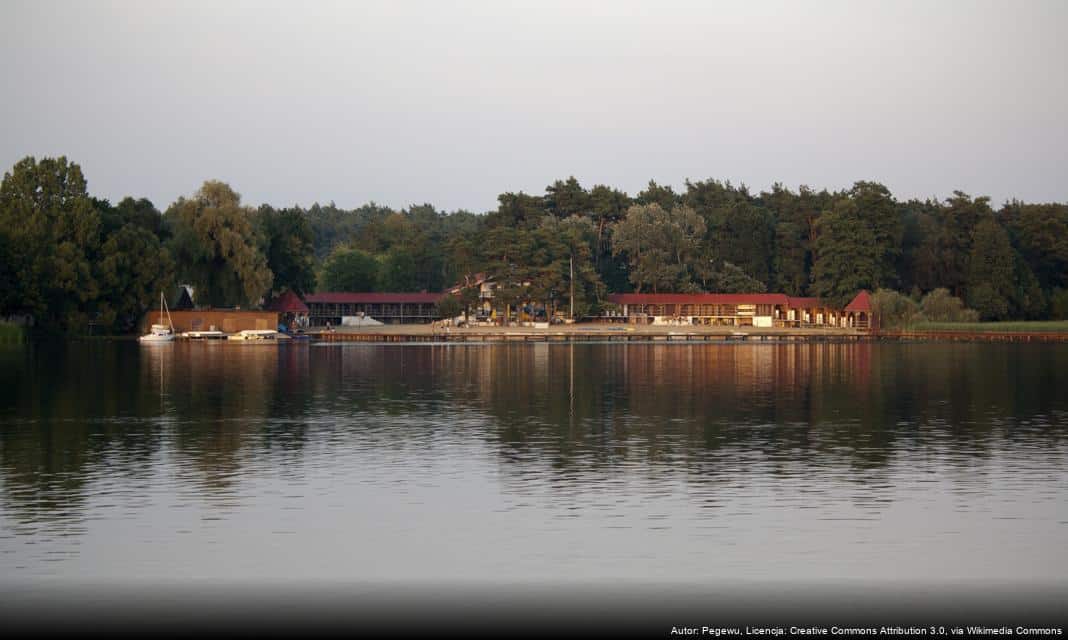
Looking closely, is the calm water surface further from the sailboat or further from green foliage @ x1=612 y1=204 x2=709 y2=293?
green foliage @ x1=612 y1=204 x2=709 y2=293

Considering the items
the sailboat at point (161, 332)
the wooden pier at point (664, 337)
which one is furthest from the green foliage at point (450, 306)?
the sailboat at point (161, 332)

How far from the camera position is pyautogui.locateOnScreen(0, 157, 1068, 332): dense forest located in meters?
102

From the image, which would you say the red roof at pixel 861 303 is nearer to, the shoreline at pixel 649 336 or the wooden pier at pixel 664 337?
the shoreline at pixel 649 336

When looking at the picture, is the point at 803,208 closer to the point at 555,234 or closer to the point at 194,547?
the point at 555,234

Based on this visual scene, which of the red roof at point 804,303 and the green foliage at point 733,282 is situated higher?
the green foliage at point 733,282

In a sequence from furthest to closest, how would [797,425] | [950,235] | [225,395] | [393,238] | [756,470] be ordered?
[393,238], [950,235], [225,395], [797,425], [756,470]

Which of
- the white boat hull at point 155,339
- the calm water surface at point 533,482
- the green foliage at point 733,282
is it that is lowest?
the calm water surface at point 533,482

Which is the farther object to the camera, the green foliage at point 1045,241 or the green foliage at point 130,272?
the green foliage at point 1045,241

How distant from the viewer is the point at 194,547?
16969mm

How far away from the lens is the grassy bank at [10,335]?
9206 centimetres

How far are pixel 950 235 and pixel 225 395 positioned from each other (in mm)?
111255

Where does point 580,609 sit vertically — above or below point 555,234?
below

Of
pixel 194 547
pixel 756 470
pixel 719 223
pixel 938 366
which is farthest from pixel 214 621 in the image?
pixel 719 223

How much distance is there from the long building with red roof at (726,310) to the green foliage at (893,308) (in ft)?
40.2
